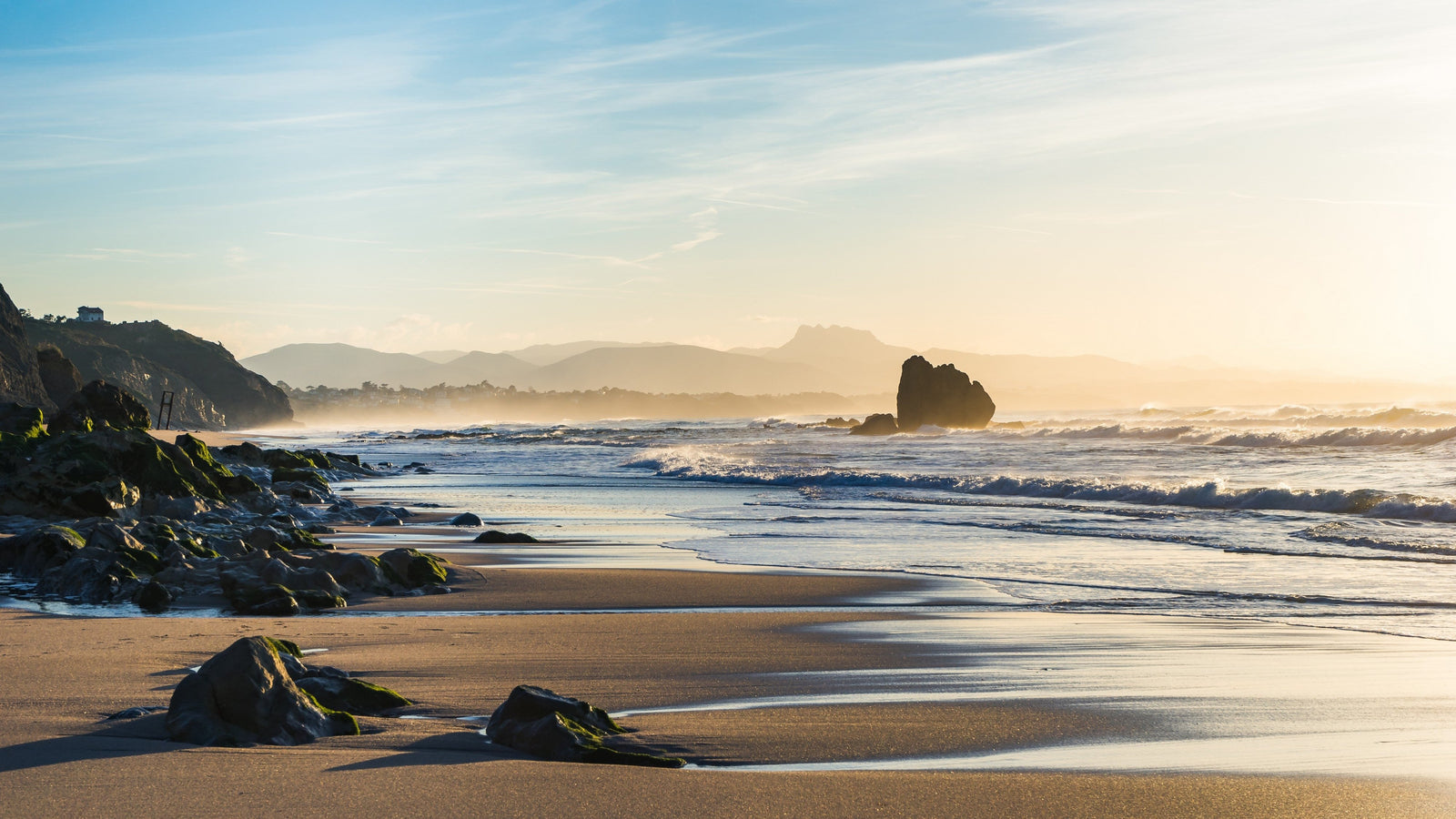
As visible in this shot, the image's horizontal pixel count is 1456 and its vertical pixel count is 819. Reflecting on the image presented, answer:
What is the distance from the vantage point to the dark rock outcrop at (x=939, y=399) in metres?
71.3

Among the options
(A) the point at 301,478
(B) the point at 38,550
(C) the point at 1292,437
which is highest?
(C) the point at 1292,437

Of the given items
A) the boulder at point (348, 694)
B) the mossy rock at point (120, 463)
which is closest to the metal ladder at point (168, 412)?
the mossy rock at point (120, 463)

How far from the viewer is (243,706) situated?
3775 mm

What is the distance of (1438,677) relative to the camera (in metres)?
5.51

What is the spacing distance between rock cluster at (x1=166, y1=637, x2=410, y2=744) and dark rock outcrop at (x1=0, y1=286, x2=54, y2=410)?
5110cm

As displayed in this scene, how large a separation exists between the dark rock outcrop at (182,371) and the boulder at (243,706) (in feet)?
397

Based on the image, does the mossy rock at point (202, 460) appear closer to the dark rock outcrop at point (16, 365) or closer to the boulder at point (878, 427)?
the dark rock outcrop at point (16, 365)

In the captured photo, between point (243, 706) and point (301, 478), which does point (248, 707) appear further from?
point (301, 478)

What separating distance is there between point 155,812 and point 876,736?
2657 mm

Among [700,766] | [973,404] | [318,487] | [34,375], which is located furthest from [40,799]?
[973,404]

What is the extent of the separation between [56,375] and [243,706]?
6626 cm

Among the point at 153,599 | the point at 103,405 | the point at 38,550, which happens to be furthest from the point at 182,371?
the point at 153,599

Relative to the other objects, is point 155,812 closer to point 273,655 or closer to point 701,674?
point 273,655

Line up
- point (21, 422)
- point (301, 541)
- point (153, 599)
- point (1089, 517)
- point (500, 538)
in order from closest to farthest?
point (153, 599)
point (301, 541)
point (500, 538)
point (1089, 517)
point (21, 422)
